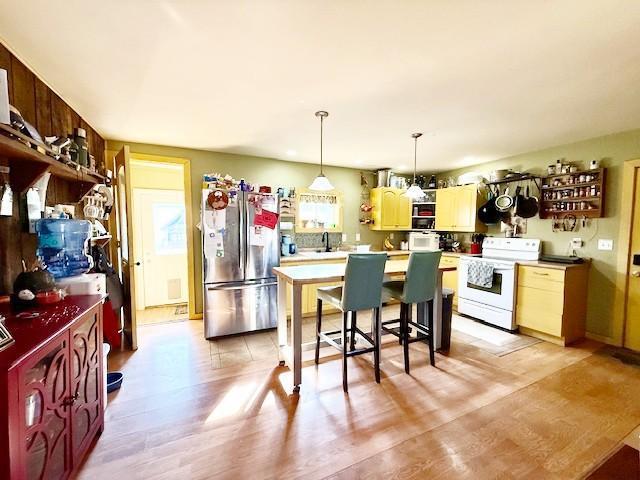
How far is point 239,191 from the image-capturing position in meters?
3.31

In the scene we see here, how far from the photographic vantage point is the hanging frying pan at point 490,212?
4.19 metres

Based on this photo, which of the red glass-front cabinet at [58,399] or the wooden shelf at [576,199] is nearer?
the red glass-front cabinet at [58,399]

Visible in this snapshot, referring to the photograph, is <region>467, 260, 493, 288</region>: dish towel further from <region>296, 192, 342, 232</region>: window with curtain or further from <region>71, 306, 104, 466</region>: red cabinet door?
<region>71, 306, 104, 466</region>: red cabinet door

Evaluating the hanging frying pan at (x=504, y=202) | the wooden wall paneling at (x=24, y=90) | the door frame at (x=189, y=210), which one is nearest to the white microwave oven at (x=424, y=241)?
the hanging frying pan at (x=504, y=202)

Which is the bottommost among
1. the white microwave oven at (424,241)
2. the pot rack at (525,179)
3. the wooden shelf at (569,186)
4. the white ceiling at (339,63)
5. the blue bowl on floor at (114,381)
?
the blue bowl on floor at (114,381)

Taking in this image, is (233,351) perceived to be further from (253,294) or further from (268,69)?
(268,69)

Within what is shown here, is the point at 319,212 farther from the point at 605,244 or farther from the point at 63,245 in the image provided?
the point at 605,244

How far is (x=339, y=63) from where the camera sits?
1757 mm

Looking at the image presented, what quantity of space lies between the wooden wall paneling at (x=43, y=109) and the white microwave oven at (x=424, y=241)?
4862mm

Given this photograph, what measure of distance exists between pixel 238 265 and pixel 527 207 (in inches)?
158

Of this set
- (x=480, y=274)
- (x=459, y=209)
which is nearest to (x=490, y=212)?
(x=459, y=209)

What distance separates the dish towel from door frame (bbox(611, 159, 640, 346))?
125 cm

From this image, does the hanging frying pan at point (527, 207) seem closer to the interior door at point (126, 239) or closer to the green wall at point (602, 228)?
the green wall at point (602, 228)

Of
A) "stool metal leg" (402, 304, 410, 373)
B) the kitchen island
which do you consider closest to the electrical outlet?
the kitchen island
